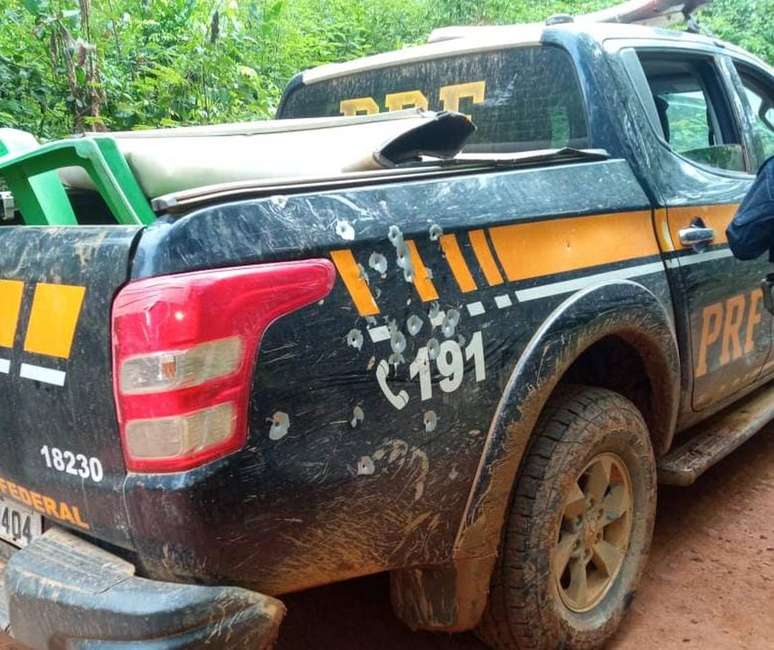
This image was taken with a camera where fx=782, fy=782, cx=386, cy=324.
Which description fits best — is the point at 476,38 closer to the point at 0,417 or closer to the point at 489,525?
the point at 489,525

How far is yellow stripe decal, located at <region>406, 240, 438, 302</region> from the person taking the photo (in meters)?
1.75

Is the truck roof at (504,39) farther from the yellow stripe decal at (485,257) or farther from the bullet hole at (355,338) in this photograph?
the bullet hole at (355,338)

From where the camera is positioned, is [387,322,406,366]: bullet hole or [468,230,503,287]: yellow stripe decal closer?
[387,322,406,366]: bullet hole

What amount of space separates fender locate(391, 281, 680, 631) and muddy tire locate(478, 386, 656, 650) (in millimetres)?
93

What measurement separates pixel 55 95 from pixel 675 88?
4717 mm

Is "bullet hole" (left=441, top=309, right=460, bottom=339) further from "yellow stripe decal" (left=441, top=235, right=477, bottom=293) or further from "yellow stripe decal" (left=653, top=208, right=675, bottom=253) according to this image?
"yellow stripe decal" (left=653, top=208, right=675, bottom=253)

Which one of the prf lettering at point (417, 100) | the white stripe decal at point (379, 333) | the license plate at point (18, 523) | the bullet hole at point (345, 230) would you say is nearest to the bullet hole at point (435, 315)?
the white stripe decal at point (379, 333)

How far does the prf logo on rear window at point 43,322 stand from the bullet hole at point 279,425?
0.46 meters

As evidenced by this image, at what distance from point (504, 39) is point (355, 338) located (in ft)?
5.63

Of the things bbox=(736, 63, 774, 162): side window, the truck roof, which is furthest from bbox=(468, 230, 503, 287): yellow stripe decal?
bbox=(736, 63, 774, 162): side window

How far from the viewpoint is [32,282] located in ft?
5.57

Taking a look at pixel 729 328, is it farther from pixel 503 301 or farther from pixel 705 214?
pixel 503 301

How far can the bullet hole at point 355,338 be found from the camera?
162 cm

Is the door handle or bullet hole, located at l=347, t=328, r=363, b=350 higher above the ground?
bullet hole, located at l=347, t=328, r=363, b=350
